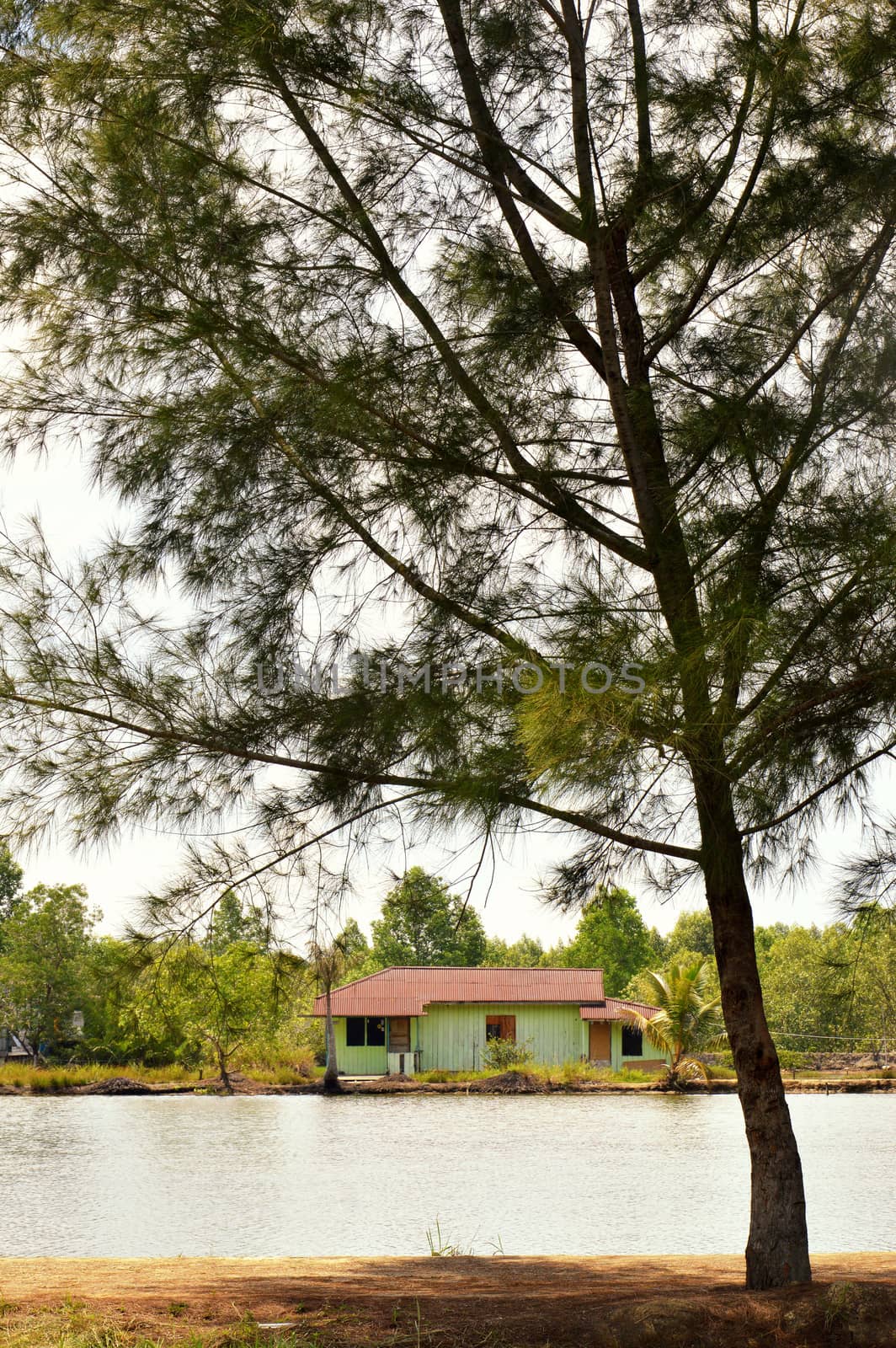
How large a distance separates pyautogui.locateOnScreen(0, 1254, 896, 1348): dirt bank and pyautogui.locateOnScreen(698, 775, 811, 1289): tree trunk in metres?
0.14

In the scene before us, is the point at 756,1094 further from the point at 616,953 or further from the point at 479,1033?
the point at 616,953

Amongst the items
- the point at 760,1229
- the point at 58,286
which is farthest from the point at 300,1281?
the point at 58,286

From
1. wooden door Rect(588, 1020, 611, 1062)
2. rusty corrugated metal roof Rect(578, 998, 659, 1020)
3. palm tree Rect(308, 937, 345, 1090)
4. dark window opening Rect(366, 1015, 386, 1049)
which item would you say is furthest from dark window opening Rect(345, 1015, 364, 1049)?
palm tree Rect(308, 937, 345, 1090)

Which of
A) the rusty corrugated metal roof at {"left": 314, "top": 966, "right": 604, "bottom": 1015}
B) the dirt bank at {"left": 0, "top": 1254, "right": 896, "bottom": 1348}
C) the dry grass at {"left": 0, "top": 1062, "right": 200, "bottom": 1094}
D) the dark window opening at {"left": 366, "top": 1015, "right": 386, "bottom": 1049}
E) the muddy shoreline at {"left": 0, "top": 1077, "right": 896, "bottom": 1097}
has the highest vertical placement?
the rusty corrugated metal roof at {"left": 314, "top": 966, "right": 604, "bottom": 1015}

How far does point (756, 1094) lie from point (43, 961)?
15757 millimetres

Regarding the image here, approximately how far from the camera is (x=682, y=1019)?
2014 cm

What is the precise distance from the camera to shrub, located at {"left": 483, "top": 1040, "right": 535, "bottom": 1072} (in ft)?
65.5

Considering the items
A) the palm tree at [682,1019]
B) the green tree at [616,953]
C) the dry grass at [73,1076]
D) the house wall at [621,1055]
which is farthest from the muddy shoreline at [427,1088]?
the green tree at [616,953]

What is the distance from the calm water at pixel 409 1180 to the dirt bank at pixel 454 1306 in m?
2.33

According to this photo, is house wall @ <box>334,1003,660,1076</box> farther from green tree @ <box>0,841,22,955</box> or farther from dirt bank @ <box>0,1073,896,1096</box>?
green tree @ <box>0,841,22,955</box>

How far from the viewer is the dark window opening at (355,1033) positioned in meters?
21.5

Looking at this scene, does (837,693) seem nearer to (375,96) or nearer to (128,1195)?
(375,96)

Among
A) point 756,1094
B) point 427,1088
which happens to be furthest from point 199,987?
point 427,1088

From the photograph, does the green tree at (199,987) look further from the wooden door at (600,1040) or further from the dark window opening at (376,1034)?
the wooden door at (600,1040)
